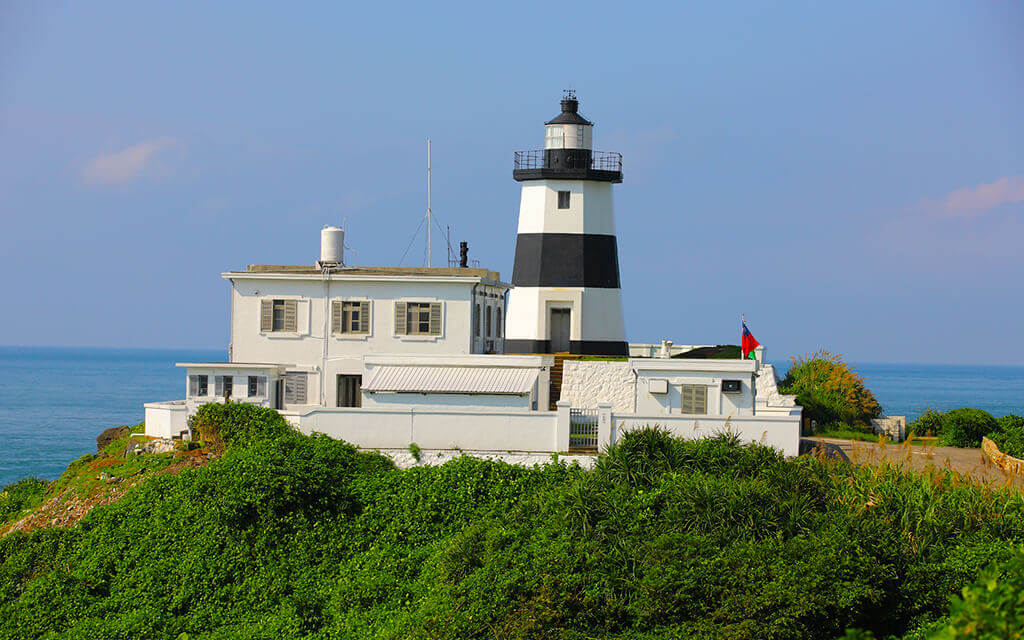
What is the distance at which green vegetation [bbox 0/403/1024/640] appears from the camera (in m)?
17.7

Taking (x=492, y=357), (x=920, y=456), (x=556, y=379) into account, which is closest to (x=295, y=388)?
(x=492, y=357)

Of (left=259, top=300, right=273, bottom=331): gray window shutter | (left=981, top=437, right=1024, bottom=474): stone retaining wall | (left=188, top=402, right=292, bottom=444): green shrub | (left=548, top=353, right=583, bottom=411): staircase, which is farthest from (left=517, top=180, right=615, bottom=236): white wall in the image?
(left=981, top=437, right=1024, bottom=474): stone retaining wall

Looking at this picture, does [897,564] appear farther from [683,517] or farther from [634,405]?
[634,405]

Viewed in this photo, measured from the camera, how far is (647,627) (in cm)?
1759

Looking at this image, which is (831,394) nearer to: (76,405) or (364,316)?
(364,316)

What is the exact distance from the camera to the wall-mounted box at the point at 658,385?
83.8 feet

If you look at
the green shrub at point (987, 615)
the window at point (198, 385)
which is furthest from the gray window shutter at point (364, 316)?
the green shrub at point (987, 615)

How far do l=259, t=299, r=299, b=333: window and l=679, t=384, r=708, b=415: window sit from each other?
33.5 feet

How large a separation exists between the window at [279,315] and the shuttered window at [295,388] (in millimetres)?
1178

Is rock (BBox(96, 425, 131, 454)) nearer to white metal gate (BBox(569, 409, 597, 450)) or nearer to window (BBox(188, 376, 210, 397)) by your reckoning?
window (BBox(188, 376, 210, 397))

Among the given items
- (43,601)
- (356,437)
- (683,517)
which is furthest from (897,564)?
(43,601)

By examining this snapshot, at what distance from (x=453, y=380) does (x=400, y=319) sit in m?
3.20

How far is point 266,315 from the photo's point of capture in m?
28.6

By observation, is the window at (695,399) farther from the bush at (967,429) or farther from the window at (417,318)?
the bush at (967,429)
